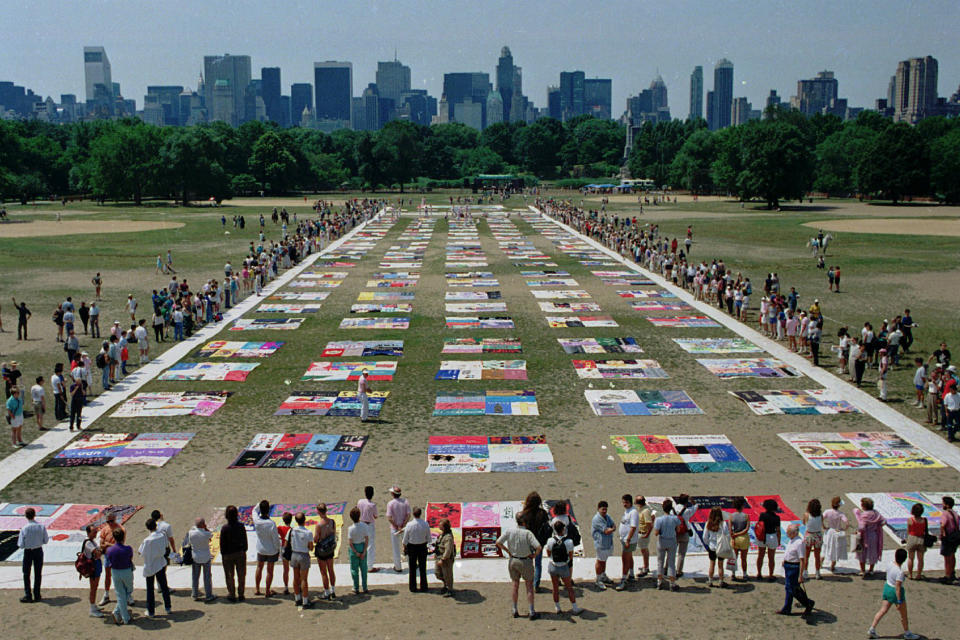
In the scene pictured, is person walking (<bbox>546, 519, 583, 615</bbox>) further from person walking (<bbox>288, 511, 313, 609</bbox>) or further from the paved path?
the paved path

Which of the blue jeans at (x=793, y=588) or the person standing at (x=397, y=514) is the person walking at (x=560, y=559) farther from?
the blue jeans at (x=793, y=588)

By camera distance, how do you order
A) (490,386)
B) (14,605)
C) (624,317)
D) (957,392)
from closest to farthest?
(14,605) → (957,392) → (490,386) → (624,317)

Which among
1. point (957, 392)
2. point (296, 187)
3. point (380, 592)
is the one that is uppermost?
point (296, 187)

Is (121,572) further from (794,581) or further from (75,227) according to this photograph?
(75,227)

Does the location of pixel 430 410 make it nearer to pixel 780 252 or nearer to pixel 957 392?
pixel 957 392

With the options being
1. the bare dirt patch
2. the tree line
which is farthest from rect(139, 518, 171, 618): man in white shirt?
the tree line

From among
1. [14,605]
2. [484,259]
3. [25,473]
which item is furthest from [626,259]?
[14,605]

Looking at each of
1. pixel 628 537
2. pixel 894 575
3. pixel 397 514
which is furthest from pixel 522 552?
pixel 894 575
